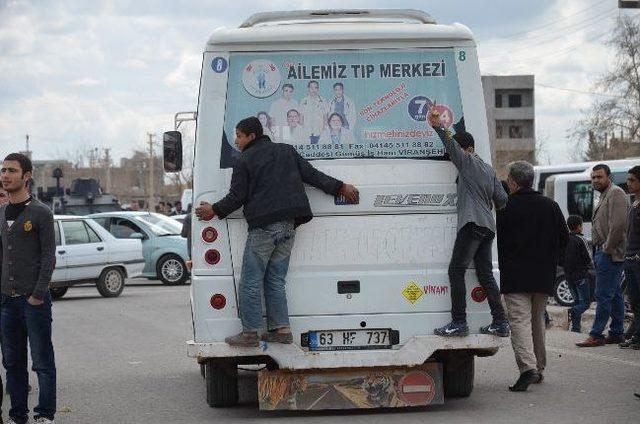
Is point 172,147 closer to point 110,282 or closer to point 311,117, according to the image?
point 311,117

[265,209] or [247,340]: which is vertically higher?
[265,209]

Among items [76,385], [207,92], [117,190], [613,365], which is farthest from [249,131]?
[117,190]

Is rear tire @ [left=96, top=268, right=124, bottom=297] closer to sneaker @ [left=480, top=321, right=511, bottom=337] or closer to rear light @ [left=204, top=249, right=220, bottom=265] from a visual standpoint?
rear light @ [left=204, top=249, right=220, bottom=265]

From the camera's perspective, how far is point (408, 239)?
9422mm

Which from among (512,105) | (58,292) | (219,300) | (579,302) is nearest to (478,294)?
(219,300)

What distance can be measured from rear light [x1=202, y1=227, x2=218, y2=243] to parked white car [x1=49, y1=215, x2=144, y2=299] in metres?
15.4

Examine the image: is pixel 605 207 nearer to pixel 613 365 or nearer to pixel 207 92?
pixel 613 365

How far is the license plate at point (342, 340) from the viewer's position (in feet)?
30.7

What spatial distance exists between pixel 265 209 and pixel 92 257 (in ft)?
52.8

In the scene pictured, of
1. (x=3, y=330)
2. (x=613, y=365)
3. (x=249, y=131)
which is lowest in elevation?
(x=613, y=365)

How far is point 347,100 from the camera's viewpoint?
949 cm

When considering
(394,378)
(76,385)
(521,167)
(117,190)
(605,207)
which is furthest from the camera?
(117,190)

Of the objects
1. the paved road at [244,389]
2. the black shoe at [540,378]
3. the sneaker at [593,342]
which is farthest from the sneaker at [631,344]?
the black shoe at [540,378]

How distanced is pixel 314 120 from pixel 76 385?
4.14 metres
